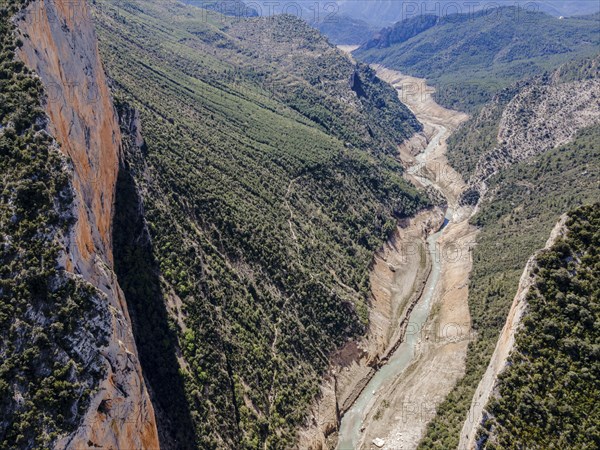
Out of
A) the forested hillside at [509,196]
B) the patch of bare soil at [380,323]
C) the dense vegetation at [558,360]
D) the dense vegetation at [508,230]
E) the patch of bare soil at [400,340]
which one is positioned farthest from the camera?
the forested hillside at [509,196]

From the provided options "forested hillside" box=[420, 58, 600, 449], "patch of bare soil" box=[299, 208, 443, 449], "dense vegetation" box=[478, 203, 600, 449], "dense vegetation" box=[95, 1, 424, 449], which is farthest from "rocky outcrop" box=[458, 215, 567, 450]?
"dense vegetation" box=[95, 1, 424, 449]

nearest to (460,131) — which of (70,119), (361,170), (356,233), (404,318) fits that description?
(361,170)

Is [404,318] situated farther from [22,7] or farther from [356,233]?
[22,7]

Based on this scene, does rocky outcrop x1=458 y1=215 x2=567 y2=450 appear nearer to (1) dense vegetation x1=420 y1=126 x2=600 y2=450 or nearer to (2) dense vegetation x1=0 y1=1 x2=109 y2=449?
(1) dense vegetation x1=420 y1=126 x2=600 y2=450

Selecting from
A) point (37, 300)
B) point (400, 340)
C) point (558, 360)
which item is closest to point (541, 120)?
point (400, 340)

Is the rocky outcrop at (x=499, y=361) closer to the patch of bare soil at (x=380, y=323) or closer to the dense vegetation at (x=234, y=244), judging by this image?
the patch of bare soil at (x=380, y=323)

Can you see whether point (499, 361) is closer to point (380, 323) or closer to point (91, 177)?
point (380, 323)

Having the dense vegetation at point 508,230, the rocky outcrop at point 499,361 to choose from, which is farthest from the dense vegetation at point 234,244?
the rocky outcrop at point 499,361
